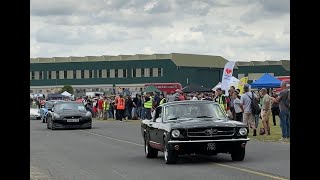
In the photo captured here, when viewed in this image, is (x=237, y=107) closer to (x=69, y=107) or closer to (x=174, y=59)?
(x=69, y=107)

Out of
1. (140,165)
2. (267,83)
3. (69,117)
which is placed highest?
(267,83)

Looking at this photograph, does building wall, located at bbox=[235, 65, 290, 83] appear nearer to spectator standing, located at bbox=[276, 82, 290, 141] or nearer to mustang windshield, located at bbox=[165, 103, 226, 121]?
spectator standing, located at bbox=[276, 82, 290, 141]

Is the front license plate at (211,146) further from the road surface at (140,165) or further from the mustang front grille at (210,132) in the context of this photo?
the road surface at (140,165)

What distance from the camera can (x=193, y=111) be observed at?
1548 centimetres

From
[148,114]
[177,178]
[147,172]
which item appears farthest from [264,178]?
[148,114]

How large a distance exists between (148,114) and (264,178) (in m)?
29.0

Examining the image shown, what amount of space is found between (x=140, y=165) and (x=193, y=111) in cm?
191

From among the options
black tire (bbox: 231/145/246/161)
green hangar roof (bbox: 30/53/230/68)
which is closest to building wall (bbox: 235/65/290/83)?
green hangar roof (bbox: 30/53/230/68)

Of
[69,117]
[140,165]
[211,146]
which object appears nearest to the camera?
[211,146]

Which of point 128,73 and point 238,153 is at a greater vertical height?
point 128,73

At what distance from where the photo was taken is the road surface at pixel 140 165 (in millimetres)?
12336

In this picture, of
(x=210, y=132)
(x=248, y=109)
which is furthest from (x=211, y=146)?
(x=248, y=109)
